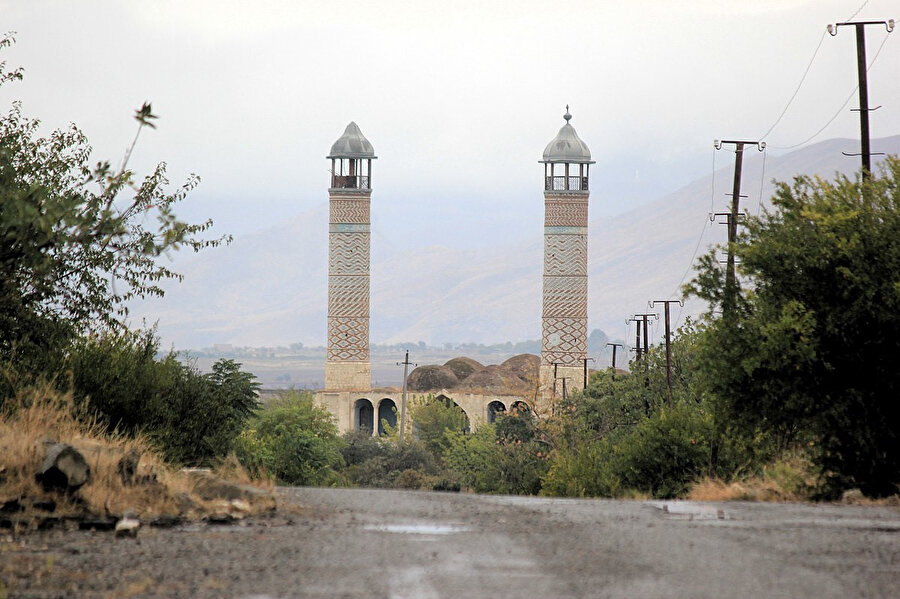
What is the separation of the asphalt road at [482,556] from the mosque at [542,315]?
158 ft

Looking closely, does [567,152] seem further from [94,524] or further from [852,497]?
[94,524]

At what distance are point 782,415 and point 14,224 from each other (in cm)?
1003

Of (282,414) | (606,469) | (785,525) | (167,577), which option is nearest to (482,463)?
(282,414)

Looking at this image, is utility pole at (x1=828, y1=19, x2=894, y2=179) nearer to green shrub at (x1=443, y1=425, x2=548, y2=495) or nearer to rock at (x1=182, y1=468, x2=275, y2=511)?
rock at (x1=182, y1=468, x2=275, y2=511)

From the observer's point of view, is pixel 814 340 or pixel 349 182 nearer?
pixel 814 340

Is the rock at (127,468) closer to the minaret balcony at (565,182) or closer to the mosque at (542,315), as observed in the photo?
the mosque at (542,315)

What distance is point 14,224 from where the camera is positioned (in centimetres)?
932

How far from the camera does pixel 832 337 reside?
15.3 metres

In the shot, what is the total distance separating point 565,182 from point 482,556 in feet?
197

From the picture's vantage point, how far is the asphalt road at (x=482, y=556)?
719 cm

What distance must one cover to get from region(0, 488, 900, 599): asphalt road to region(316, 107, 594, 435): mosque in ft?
158

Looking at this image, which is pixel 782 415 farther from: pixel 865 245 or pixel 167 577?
pixel 167 577

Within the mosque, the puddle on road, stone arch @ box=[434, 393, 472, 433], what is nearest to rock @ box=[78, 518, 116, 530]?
the puddle on road

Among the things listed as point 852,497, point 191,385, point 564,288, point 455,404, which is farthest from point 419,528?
point 455,404
